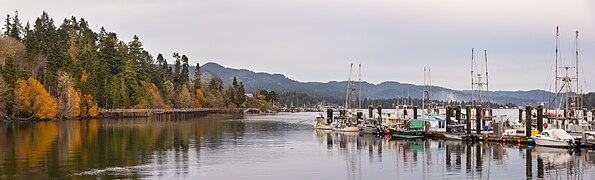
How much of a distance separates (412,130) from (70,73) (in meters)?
72.9

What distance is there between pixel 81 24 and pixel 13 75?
221ft

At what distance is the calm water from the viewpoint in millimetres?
37188

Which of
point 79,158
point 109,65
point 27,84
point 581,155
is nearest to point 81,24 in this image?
point 109,65

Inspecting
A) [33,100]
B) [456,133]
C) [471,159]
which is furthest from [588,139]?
[33,100]

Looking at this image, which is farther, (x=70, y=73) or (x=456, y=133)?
(x=70, y=73)

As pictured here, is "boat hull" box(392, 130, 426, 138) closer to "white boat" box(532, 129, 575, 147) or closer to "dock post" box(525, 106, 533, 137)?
"dock post" box(525, 106, 533, 137)

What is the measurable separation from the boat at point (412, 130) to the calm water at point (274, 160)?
9103mm

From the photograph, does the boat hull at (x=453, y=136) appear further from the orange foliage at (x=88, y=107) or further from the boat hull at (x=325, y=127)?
the orange foliage at (x=88, y=107)

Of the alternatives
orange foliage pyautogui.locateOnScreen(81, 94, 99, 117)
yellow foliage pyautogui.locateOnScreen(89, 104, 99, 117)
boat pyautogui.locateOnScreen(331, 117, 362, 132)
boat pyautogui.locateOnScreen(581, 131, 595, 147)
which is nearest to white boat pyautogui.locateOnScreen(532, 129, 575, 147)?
boat pyautogui.locateOnScreen(581, 131, 595, 147)

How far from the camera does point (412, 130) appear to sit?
73938 mm

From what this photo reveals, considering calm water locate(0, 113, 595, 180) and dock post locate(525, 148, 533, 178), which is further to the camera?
dock post locate(525, 148, 533, 178)

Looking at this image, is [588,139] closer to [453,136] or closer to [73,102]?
[453,136]

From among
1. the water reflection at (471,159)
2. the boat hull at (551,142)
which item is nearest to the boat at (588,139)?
the boat hull at (551,142)

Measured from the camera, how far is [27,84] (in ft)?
345
